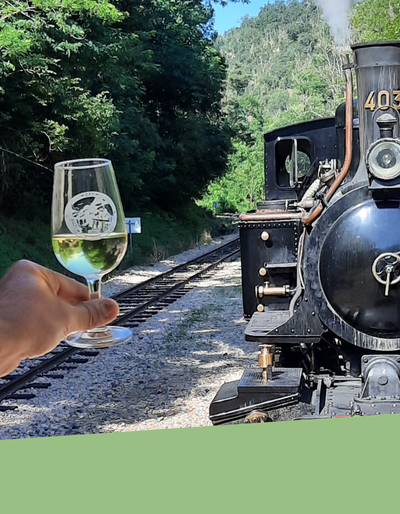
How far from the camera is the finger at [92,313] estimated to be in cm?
55

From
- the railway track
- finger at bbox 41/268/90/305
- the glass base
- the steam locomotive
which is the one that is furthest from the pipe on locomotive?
finger at bbox 41/268/90/305

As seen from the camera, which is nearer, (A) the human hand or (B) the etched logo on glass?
(A) the human hand

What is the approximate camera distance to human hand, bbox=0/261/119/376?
470 mm

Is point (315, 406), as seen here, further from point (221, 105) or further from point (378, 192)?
point (221, 105)

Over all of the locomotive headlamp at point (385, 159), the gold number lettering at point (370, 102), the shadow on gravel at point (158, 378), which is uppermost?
the gold number lettering at point (370, 102)

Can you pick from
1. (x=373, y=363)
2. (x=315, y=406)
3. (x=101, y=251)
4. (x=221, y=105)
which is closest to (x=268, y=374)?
(x=315, y=406)

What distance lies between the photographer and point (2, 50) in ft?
9.89

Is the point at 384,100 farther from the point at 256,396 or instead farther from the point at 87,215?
the point at 87,215

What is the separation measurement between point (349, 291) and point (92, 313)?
1.68 meters

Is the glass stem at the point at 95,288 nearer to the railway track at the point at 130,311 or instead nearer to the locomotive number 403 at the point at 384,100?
the locomotive number 403 at the point at 384,100

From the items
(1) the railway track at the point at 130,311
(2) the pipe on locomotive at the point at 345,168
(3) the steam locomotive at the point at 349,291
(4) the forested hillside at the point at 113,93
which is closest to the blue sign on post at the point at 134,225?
(4) the forested hillside at the point at 113,93

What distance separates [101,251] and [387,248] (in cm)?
154

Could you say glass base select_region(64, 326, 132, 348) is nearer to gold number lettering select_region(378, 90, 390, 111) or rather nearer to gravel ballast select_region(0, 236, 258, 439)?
gold number lettering select_region(378, 90, 390, 111)

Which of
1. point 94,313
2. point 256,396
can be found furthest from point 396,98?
point 94,313
